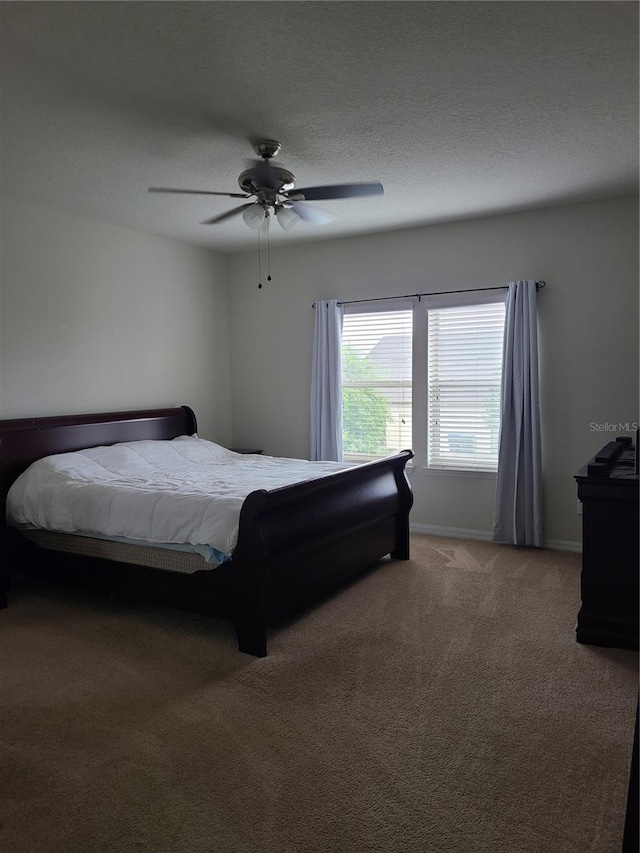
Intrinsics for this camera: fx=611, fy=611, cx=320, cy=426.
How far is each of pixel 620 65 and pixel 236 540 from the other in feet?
9.11

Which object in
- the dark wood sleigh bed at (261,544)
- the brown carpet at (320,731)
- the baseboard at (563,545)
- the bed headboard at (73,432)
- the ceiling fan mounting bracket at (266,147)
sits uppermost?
the ceiling fan mounting bracket at (266,147)

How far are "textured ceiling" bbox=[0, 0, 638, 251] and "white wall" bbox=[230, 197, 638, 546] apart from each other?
0.49 metres

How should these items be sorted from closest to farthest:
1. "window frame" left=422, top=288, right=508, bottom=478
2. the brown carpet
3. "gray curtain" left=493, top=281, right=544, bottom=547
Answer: the brown carpet → "gray curtain" left=493, top=281, right=544, bottom=547 → "window frame" left=422, top=288, right=508, bottom=478

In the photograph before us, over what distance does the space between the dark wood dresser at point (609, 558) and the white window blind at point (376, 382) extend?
2519 mm

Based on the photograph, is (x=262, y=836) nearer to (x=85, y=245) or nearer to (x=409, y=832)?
(x=409, y=832)

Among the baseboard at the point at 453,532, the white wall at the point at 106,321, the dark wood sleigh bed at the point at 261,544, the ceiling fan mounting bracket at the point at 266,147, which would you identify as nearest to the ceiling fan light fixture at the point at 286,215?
the ceiling fan mounting bracket at the point at 266,147

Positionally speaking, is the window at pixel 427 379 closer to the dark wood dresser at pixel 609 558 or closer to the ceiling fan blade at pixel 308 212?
the ceiling fan blade at pixel 308 212

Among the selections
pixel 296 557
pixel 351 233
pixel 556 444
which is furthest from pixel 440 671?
pixel 351 233

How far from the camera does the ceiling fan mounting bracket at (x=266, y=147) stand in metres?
3.38

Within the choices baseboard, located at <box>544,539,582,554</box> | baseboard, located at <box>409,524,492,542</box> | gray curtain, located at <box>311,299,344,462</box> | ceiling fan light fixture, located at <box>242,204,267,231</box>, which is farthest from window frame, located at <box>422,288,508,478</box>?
ceiling fan light fixture, located at <box>242,204,267,231</box>

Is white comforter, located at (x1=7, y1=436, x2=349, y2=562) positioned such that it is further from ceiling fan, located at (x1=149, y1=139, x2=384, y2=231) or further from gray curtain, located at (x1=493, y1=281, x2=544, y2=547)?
ceiling fan, located at (x1=149, y1=139, x2=384, y2=231)

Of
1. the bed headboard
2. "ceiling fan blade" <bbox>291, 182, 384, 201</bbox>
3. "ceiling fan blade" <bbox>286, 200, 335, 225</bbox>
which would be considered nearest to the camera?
"ceiling fan blade" <bbox>291, 182, 384, 201</bbox>

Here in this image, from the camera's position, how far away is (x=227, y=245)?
19.7 ft

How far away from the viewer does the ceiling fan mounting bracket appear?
11.1 ft
